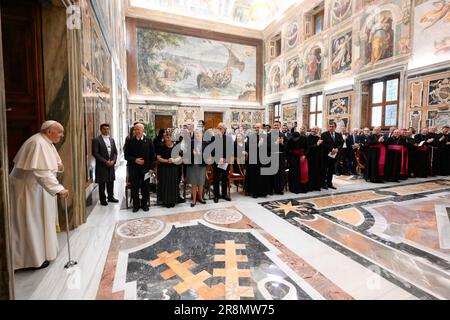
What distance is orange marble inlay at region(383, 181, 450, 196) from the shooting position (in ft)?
20.5

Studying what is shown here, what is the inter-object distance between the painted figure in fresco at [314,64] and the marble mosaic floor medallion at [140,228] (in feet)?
45.2

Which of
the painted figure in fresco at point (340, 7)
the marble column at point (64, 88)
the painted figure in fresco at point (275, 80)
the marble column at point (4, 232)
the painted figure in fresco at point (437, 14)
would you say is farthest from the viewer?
the painted figure in fresco at point (275, 80)

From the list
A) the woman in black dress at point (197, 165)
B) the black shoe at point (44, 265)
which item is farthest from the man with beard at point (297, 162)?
the black shoe at point (44, 265)

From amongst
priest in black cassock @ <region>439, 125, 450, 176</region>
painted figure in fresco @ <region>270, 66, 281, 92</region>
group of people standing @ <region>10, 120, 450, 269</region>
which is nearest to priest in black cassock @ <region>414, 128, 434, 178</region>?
group of people standing @ <region>10, 120, 450, 269</region>

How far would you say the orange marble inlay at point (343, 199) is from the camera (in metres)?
5.18

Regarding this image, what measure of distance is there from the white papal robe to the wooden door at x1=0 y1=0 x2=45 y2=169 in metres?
1.21

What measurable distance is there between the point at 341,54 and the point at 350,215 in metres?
11.4

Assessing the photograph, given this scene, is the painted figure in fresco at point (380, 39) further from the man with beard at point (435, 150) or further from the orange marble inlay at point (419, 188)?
the orange marble inlay at point (419, 188)

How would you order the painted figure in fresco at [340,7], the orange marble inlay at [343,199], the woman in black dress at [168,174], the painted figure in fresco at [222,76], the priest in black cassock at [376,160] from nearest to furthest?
the woman in black dress at [168,174] < the orange marble inlay at [343,199] < the priest in black cassock at [376,160] < the painted figure in fresco at [340,7] < the painted figure in fresco at [222,76]

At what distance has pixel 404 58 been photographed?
9.66 meters

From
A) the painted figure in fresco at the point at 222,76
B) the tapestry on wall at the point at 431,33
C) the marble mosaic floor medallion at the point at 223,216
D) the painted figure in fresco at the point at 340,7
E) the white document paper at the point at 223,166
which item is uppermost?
the painted figure in fresco at the point at 340,7

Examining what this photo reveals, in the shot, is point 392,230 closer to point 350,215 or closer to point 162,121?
point 350,215

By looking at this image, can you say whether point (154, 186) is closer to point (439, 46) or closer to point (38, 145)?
point (38, 145)

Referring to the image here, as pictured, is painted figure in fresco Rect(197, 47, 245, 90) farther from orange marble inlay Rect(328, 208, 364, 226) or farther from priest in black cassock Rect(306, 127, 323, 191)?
orange marble inlay Rect(328, 208, 364, 226)
